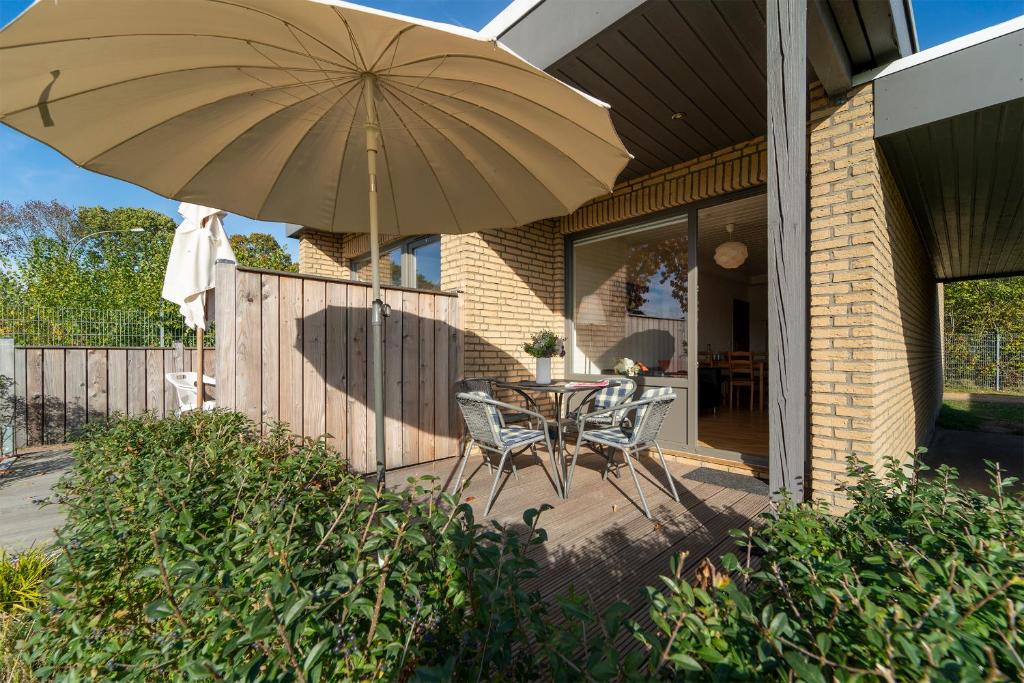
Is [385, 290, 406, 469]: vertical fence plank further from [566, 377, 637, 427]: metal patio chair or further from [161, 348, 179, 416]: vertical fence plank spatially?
[161, 348, 179, 416]: vertical fence plank

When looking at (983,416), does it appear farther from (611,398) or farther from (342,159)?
(342,159)

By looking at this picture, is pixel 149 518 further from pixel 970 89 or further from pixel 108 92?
pixel 970 89

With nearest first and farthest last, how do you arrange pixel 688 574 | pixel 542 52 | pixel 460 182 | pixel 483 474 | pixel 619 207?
pixel 688 574, pixel 460 182, pixel 542 52, pixel 483 474, pixel 619 207

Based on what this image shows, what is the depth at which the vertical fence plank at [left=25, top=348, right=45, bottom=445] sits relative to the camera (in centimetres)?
480

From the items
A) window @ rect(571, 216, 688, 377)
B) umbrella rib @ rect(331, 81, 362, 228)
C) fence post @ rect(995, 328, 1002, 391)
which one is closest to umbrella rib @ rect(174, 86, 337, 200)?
umbrella rib @ rect(331, 81, 362, 228)

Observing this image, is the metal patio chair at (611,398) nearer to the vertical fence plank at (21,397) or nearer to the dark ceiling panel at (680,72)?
the dark ceiling panel at (680,72)

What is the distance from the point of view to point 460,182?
2447 millimetres

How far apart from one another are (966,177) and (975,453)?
11.2 feet

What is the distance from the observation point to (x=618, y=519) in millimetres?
2699

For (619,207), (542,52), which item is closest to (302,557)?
(542,52)

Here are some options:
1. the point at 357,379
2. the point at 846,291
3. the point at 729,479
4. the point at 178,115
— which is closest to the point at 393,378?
the point at 357,379

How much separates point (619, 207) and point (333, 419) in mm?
3633

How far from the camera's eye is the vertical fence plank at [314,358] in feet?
11.1

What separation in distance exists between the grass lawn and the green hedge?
27.9ft
